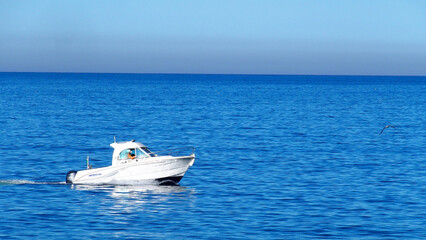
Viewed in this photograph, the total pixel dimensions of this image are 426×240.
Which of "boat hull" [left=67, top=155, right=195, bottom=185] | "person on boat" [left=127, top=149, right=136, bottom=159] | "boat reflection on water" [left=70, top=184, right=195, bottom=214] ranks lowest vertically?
"boat reflection on water" [left=70, top=184, right=195, bottom=214]

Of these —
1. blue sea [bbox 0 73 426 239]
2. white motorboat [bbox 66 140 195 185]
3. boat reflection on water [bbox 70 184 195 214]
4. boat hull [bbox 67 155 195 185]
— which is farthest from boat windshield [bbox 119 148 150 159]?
blue sea [bbox 0 73 426 239]

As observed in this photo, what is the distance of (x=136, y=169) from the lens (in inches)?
1597

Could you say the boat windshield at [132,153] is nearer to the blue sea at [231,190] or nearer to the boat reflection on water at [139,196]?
the boat reflection on water at [139,196]

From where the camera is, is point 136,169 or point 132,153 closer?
point 136,169

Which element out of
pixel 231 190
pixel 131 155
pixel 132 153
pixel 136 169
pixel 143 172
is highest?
pixel 132 153

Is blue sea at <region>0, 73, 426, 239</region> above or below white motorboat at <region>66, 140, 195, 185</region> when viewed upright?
below

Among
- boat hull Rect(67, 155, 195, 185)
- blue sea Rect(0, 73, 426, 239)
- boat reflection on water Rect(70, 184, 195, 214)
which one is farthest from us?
boat hull Rect(67, 155, 195, 185)

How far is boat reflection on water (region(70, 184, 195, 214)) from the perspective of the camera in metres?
34.6

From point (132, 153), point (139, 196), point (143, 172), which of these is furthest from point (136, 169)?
point (139, 196)

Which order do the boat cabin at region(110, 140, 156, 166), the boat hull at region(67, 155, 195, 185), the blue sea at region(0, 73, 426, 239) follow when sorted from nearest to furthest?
the blue sea at region(0, 73, 426, 239), the boat hull at region(67, 155, 195, 185), the boat cabin at region(110, 140, 156, 166)

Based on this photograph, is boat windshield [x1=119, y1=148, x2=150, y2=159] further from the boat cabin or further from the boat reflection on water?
the boat reflection on water

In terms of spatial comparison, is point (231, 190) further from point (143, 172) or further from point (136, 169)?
point (136, 169)

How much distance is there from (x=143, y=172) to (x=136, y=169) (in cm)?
49

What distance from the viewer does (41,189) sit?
40.0 meters
